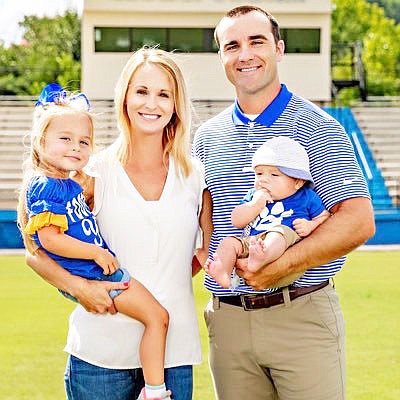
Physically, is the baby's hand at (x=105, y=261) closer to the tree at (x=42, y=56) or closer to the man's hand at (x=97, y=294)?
the man's hand at (x=97, y=294)

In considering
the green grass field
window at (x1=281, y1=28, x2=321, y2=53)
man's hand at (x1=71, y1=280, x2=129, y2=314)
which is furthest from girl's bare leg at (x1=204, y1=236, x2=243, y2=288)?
window at (x1=281, y1=28, x2=321, y2=53)

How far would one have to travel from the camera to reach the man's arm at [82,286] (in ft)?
12.8

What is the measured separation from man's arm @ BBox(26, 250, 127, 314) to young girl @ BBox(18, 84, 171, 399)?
24 mm

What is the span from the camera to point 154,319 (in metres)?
3.92

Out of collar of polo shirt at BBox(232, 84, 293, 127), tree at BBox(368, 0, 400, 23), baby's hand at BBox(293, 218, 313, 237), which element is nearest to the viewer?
baby's hand at BBox(293, 218, 313, 237)

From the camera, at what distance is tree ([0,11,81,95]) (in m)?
46.2

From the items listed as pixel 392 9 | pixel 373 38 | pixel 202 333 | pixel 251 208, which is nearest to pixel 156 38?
pixel 202 333

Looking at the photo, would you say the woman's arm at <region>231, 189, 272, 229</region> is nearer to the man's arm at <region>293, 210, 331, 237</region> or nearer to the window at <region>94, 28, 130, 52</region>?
the man's arm at <region>293, 210, 331, 237</region>

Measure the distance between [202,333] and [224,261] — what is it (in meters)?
4.95

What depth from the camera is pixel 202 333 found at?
8.87m

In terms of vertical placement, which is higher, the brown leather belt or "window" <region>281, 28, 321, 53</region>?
"window" <region>281, 28, 321, 53</region>

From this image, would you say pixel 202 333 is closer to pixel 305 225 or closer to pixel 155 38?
pixel 305 225

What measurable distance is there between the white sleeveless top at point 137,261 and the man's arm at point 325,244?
27 cm

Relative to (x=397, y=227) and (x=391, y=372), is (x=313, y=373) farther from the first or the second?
(x=397, y=227)
